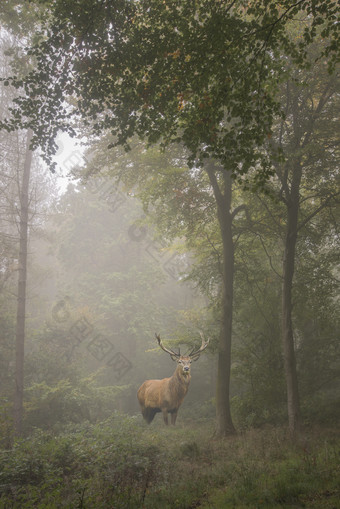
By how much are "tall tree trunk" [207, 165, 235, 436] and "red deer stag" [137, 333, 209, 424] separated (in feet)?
2.38

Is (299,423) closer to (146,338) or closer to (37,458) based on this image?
(37,458)

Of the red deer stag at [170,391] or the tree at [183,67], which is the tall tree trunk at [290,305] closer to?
the red deer stag at [170,391]

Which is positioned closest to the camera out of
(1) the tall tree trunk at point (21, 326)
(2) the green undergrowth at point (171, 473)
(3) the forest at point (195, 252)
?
(2) the green undergrowth at point (171, 473)

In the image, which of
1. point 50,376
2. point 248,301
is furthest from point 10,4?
point 50,376

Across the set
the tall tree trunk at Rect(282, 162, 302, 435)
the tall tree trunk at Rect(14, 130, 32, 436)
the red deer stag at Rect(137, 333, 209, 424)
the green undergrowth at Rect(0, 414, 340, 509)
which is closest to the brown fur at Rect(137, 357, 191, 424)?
the red deer stag at Rect(137, 333, 209, 424)

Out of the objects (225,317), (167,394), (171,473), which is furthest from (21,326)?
(171,473)

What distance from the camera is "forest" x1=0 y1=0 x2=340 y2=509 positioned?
464 cm

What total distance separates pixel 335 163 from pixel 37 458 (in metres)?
9.80

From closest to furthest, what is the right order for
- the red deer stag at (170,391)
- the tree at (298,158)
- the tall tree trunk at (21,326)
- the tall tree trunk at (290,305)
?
the tree at (298,158), the tall tree trunk at (290,305), the red deer stag at (170,391), the tall tree trunk at (21,326)

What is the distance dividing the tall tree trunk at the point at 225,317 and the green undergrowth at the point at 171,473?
5.07ft

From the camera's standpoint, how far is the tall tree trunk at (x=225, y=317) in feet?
31.7

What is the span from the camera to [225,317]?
1061 centimetres

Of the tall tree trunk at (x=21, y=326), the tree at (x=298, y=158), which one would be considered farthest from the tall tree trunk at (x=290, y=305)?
the tall tree trunk at (x=21, y=326)

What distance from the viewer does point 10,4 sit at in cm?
827
